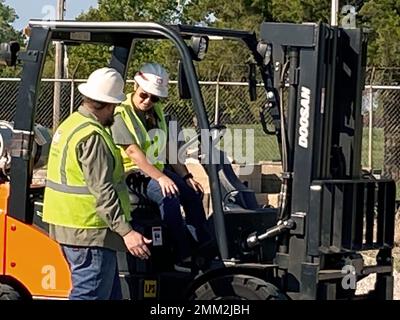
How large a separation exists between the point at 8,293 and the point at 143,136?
1434 millimetres

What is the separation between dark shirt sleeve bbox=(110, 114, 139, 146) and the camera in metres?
7.50

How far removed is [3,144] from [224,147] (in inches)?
68.5

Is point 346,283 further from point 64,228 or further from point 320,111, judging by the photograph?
point 64,228

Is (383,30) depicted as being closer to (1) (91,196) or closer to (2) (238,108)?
(2) (238,108)

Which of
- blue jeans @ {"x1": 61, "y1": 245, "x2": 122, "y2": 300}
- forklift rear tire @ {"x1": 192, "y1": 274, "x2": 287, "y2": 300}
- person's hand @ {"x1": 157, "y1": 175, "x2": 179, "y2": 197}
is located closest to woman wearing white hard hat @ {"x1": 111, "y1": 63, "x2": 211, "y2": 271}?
person's hand @ {"x1": 157, "y1": 175, "x2": 179, "y2": 197}

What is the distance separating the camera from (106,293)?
7.00m

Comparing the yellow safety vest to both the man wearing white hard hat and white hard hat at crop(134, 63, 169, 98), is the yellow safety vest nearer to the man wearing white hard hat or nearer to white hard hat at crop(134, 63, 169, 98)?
the man wearing white hard hat

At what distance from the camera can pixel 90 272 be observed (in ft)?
22.7

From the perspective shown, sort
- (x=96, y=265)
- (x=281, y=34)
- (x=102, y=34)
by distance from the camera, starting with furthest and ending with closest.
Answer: (x=102, y=34)
(x=281, y=34)
(x=96, y=265)

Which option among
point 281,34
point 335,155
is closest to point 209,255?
point 335,155

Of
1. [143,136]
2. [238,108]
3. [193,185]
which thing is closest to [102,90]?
[143,136]

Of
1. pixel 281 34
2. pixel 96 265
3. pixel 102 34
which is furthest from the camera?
pixel 102 34

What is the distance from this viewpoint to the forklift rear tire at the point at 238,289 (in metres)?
6.98

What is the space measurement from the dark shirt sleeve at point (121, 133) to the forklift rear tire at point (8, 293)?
1.23m
